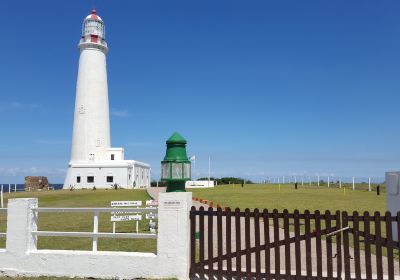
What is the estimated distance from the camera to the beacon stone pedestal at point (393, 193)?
11898 millimetres

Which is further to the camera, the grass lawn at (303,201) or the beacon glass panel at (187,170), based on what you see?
the grass lawn at (303,201)

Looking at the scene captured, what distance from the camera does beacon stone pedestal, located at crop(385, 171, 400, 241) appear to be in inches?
468

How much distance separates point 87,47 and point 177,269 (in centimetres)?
5639

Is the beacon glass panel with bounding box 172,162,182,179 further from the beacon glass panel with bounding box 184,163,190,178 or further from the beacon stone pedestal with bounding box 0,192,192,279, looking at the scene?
the beacon stone pedestal with bounding box 0,192,192,279

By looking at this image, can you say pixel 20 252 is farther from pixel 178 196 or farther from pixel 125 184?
pixel 125 184

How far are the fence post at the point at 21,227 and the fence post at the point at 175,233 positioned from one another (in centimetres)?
306

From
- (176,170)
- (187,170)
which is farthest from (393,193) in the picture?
(176,170)

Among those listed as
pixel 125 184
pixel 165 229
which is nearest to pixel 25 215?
pixel 165 229

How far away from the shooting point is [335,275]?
757 centimetres

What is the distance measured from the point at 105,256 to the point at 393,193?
8.60 m

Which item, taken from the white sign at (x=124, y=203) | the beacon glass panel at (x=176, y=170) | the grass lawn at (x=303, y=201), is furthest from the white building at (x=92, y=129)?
the beacon glass panel at (x=176, y=170)

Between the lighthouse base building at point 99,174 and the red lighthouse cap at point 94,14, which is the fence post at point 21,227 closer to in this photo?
the lighthouse base building at point 99,174

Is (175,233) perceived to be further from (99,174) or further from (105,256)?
(99,174)

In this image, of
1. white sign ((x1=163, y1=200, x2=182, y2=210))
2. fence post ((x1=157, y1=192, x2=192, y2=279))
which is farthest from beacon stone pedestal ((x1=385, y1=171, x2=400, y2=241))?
white sign ((x1=163, y1=200, x2=182, y2=210))
